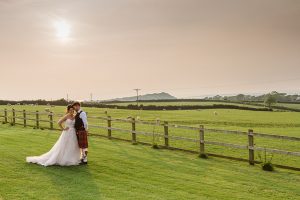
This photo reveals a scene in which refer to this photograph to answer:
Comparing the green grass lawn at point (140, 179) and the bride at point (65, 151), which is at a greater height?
the bride at point (65, 151)

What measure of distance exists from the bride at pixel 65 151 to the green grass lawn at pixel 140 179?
0.35 metres

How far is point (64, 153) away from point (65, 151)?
9 centimetres

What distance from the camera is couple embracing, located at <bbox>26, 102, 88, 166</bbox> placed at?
46.2 ft

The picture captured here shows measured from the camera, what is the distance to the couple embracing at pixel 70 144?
14082mm

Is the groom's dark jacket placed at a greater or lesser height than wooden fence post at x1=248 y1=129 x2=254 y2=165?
greater

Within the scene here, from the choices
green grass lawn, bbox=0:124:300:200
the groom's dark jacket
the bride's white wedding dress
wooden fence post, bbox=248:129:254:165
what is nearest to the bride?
the bride's white wedding dress

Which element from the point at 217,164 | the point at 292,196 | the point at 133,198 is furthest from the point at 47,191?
the point at 217,164

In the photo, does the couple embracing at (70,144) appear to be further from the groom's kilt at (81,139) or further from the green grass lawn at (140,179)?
the green grass lawn at (140,179)

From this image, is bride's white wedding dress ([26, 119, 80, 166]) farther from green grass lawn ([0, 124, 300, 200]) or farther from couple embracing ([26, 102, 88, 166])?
green grass lawn ([0, 124, 300, 200])

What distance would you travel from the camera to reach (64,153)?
1418 cm

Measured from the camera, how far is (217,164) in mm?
16844

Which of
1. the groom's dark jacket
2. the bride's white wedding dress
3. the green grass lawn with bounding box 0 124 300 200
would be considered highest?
the groom's dark jacket

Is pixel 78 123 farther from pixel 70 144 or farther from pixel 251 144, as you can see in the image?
pixel 251 144

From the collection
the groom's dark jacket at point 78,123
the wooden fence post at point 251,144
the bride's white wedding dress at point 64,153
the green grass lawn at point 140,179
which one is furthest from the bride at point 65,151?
the wooden fence post at point 251,144
